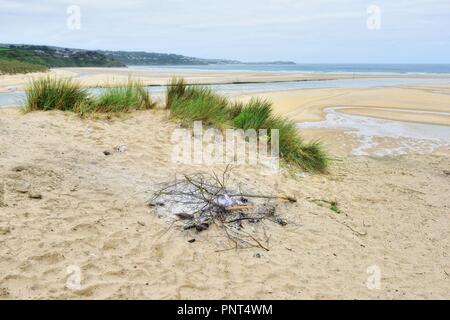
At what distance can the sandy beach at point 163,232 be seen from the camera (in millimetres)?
3666

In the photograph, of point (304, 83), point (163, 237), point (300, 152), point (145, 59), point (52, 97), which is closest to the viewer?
point (163, 237)

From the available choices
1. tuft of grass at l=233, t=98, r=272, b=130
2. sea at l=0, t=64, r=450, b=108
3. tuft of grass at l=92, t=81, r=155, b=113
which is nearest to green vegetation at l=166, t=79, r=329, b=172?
tuft of grass at l=233, t=98, r=272, b=130

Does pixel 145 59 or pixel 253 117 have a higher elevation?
pixel 145 59

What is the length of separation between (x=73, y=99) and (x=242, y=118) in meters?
3.32

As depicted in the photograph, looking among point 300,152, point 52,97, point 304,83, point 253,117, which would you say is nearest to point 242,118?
point 253,117

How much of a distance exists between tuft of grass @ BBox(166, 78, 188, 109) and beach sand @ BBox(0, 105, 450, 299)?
2.27 m

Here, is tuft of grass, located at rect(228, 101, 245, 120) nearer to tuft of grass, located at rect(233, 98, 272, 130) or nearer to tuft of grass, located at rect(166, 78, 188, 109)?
tuft of grass, located at rect(233, 98, 272, 130)

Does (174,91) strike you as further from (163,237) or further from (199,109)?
(163,237)

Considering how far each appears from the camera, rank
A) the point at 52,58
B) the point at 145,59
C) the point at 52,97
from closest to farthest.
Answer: the point at 52,97 → the point at 52,58 → the point at 145,59

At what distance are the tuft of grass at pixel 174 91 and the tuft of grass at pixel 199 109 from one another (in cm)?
6

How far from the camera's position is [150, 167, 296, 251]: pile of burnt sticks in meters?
4.64

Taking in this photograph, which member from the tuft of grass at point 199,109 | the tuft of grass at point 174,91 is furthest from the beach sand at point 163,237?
the tuft of grass at point 174,91

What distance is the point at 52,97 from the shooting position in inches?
329

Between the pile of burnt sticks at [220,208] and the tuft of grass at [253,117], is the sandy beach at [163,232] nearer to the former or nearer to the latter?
the pile of burnt sticks at [220,208]
